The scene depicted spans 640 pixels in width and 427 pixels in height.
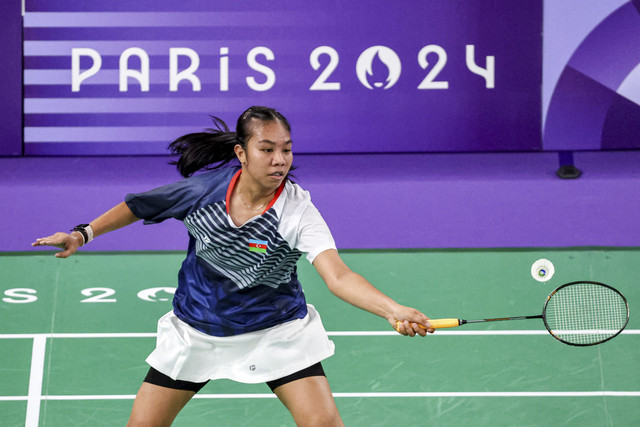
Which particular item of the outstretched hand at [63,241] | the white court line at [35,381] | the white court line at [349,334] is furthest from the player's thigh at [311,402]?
the white court line at [35,381]

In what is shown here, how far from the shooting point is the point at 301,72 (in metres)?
5.32

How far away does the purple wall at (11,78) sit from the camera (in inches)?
208

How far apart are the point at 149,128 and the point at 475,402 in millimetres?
2313

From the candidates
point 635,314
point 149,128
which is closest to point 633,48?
point 635,314

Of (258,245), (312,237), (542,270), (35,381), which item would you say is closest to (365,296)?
(312,237)

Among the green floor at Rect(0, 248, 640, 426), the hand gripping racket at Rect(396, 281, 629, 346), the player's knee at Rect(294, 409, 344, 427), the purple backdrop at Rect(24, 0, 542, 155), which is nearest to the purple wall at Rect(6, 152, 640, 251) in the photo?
the purple backdrop at Rect(24, 0, 542, 155)

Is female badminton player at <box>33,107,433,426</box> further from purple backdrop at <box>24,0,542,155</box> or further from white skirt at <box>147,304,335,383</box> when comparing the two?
purple backdrop at <box>24,0,542,155</box>

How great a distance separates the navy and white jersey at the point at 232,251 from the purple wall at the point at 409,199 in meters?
1.79

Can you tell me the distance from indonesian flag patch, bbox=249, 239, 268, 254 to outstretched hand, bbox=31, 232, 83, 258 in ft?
1.79

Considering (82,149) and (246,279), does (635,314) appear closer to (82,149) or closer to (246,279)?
(246,279)

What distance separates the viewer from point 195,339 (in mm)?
3207

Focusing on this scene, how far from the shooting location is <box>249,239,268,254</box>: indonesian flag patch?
3098 mm

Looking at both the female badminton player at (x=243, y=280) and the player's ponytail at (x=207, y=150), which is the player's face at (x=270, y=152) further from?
the player's ponytail at (x=207, y=150)

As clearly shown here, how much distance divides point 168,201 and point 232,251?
0.27 meters
